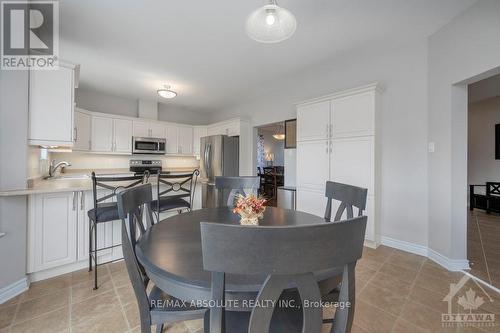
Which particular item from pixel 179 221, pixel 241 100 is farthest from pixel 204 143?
pixel 179 221

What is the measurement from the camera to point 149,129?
16.3ft

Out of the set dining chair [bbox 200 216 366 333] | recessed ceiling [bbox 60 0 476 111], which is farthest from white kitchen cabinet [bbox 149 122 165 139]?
dining chair [bbox 200 216 366 333]

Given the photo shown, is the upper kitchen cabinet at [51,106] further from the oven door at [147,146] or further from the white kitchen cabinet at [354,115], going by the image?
the white kitchen cabinet at [354,115]

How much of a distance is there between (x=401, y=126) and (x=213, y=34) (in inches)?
99.3

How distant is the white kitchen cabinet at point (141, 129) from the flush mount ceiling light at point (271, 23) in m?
4.09

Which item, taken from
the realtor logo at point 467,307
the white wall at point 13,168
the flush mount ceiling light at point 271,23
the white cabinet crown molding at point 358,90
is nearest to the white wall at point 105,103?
the white wall at point 13,168

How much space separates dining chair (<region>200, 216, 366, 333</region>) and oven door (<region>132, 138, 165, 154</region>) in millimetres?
4884

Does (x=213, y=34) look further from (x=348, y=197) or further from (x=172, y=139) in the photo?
(x=172, y=139)

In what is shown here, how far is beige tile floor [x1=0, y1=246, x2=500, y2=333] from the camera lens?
144cm

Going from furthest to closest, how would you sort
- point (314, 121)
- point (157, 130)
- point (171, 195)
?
point (157, 130) → point (314, 121) → point (171, 195)

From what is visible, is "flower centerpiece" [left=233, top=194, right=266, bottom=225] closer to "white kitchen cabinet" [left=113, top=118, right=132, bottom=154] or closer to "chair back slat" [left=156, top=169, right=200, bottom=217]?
"chair back slat" [left=156, top=169, right=200, bottom=217]

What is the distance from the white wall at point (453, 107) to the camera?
6.26 feet

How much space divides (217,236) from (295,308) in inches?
26.4

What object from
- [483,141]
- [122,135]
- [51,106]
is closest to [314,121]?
[51,106]
